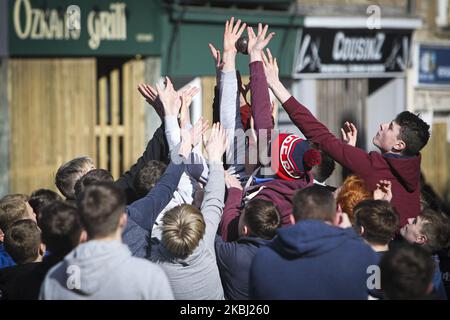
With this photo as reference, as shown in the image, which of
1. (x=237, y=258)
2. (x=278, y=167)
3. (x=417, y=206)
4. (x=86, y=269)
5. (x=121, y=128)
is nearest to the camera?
(x=86, y=269)

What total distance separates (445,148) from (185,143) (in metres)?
14.5

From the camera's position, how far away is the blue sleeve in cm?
581

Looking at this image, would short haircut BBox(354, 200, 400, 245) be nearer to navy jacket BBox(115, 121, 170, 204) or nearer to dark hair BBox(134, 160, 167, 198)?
dark hair BBox(134, 160, 167, 198)

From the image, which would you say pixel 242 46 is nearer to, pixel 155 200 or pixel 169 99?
pixel 169 99

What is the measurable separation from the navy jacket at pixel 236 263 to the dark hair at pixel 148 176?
910mm

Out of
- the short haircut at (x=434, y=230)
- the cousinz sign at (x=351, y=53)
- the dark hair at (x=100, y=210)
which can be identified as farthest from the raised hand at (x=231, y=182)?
the cousinz sign at (x=351, y=53)

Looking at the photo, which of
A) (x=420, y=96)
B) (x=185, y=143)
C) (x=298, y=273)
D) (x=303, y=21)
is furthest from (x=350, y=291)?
(x=420, y=96)

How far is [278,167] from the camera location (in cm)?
601

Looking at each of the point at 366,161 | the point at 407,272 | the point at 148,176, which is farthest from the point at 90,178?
the point at 407,272

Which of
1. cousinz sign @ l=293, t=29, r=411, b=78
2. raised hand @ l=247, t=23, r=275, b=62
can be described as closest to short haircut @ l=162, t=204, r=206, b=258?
raised hand @ l=247, t=23, r=275, b=62

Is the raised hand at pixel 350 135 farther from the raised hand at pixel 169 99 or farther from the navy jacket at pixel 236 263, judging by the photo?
the navy jacket at pixel 236 263

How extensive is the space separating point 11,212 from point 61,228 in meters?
1.90

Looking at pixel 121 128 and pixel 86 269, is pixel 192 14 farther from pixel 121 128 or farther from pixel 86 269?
pixel 86 269

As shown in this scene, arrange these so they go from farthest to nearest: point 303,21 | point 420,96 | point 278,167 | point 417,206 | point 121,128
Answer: point 420,96 < point 303,21 < point 121,128 < point 417,206 < point 278,167
